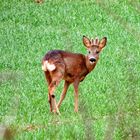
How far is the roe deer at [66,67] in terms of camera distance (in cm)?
1050

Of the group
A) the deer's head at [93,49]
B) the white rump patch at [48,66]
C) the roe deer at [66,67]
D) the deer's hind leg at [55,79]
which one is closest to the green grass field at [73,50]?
the deer's hind leg at [55,79]

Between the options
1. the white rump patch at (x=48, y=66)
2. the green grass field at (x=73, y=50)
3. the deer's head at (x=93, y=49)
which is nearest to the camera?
the green grass field at (x=73, y=50)

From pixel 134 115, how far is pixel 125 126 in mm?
76

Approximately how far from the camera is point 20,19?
2075 centimetres

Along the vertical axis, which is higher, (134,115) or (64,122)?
(134,115)

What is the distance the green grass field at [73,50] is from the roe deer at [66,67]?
29 centimetres

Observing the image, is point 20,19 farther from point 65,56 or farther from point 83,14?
point 65,56

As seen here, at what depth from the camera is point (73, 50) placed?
43.2ft

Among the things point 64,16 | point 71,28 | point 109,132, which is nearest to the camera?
point 109,132

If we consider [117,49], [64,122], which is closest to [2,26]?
[117,49]

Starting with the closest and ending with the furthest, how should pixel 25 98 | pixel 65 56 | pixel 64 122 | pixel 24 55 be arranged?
pixel 64 122, pixel 65 56, pixel 25 98, pixel 24 55

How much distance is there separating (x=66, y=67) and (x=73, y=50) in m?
2.41

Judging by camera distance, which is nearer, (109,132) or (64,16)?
(109,132)

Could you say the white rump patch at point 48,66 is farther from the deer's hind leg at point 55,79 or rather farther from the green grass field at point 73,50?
the green grass field at point 73,50
